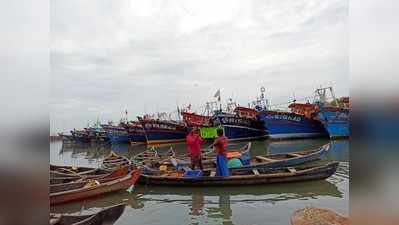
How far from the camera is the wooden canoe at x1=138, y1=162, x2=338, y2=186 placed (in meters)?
5.83

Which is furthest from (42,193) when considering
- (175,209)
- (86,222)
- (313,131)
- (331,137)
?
(313,131)

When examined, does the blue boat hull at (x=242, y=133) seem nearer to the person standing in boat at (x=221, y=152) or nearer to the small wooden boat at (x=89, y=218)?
the person standing in boat at (x=221, y=152)

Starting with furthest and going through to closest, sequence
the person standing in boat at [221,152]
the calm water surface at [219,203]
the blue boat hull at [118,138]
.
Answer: the blue boat hull at [118,138] → the person standing in boat at [221,152] → the calm water surface at [219,203]

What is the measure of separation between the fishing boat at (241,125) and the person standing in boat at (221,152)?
1050 centimetres

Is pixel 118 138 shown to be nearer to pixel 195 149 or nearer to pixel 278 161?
pixel 195 149

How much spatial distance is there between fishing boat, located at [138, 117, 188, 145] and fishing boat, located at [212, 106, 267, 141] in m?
2.00

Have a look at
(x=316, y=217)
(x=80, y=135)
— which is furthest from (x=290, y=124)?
(x=80, y=135)

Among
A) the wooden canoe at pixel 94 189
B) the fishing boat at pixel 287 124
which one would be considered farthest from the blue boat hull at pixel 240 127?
the wooden canoe at pixel 94 189

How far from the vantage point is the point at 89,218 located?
3115mm

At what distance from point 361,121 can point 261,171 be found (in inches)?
229

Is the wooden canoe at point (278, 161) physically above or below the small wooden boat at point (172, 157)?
above

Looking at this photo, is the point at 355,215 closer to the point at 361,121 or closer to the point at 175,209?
the point at 361,121

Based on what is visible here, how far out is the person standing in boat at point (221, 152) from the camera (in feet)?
18.0

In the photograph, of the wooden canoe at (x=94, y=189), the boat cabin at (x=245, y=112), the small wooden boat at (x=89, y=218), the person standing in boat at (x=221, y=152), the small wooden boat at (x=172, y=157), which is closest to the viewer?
the small wooden boat at (x=89, y=218)
